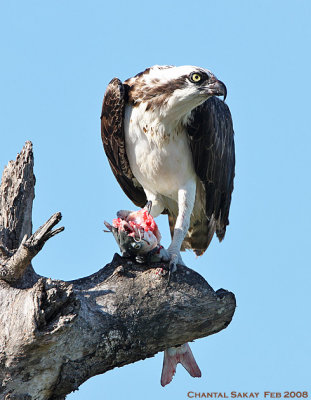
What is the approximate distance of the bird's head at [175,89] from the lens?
830cm

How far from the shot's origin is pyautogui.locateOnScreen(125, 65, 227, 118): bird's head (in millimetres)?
8297

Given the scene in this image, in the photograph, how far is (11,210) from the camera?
22.8 feet

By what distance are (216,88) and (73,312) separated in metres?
3.40

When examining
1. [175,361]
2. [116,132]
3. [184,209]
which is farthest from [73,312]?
[116,132]

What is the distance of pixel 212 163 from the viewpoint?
888 cm

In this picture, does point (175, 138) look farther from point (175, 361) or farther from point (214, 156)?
point (175, 361)

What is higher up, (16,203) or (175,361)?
(16,203)

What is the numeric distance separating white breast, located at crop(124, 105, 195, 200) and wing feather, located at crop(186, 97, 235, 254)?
0.14 metres

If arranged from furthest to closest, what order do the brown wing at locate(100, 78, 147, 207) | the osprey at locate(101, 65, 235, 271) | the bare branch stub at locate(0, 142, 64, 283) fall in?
the brown wing at locate(100, 78, 147, 207) < the osprey at locate(101, 65, 235, 271) < the bare branch stub at locate(0, 142, 64, 283)

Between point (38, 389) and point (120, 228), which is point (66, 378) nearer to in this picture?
point (38, 389)

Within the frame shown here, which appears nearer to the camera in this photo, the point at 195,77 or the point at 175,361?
the point at 175,361

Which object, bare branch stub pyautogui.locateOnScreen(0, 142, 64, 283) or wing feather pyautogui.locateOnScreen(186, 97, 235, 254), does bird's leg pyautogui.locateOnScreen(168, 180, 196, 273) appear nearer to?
wing feather pyautogui.locateOnScreen(186, 97, 235, 254)

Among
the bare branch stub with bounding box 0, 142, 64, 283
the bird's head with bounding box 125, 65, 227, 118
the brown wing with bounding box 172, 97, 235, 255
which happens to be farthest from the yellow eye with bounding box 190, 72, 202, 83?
the bare branch stub with bounding box 0, 142, 64, 283

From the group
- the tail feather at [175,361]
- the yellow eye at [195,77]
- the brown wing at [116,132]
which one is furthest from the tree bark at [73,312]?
the yellow eye at [195,77]
